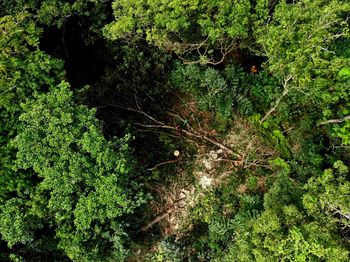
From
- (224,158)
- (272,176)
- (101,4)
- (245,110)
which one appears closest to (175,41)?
(101,4)

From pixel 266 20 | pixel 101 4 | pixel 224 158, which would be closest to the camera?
pixel 266 20

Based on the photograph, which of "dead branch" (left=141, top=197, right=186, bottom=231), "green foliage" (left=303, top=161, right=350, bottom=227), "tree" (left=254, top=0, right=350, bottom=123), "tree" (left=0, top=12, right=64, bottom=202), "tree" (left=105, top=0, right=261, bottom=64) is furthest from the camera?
"dead branch" (left=141, top=197, right=186, bottom=231)

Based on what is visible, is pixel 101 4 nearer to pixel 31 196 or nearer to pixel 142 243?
pixel 31 196

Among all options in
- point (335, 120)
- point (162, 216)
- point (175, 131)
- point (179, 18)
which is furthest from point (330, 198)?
point (175, 131)

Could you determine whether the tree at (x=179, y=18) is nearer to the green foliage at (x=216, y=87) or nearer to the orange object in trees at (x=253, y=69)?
the green foliage at (x=216, y=87)

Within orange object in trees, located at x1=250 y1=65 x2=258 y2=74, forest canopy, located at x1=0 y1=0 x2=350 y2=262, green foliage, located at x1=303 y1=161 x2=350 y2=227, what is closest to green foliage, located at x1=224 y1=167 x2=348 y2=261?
forest canopy, located at x1=0 y1=0 x2=350 y2=262

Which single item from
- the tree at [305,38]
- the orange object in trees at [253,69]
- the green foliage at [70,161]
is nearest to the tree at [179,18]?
the tree at [305,38]

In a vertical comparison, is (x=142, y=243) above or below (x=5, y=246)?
below

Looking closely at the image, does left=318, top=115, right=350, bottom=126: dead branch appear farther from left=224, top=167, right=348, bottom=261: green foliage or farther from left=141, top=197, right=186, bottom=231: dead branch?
left=141, top=197, right=186, bottom=231: dead branch
